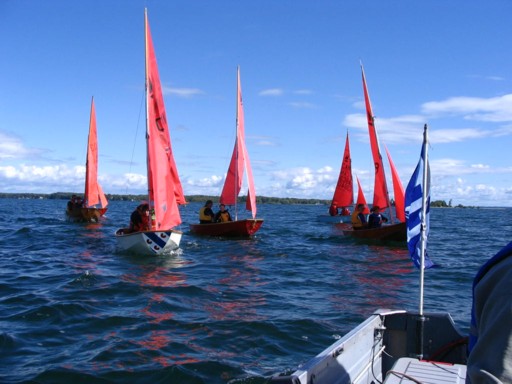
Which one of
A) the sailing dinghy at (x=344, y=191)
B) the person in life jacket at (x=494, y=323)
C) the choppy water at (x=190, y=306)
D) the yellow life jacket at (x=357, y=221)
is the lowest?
the choppy water at (x=190, y=306)

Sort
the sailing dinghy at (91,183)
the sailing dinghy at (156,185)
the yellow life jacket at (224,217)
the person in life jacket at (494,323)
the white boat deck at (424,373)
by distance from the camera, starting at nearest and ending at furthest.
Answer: the person in life jacket at (494,323)
the white boat deck at (424,373)
the sailing dinghy at (156,185)
the yellow life jacket at (224,217)
the sailing dinghy at (91,183)

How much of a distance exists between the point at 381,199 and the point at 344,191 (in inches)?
592

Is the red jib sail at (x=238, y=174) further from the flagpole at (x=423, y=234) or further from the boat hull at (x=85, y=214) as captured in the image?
the flagpole at (x=423, y=234)

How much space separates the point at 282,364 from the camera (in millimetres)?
6840

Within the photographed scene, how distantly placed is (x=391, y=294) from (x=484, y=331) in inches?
403

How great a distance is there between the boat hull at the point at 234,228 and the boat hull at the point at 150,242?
5807mm

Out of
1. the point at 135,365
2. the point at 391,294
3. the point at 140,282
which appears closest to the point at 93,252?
the point at 140,282

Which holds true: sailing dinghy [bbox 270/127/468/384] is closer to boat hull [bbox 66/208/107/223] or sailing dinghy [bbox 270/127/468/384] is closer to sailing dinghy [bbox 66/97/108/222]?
boat hull [bbox 66/208/107/223]

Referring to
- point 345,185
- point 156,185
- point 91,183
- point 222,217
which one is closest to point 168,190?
point 156,185

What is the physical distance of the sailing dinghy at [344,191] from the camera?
38.3m

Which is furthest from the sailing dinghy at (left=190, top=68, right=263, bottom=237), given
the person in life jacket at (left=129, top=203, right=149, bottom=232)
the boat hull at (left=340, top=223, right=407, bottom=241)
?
the person in life jacket at (left=129, top=203, right=149, bottom=232)

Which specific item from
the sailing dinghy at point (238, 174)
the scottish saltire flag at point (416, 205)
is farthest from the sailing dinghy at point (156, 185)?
the scottish saltire flag at point (416, 205)

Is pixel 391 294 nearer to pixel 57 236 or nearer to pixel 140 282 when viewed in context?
pixel 140 282

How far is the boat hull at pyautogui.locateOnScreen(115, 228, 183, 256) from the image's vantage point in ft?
54.3
